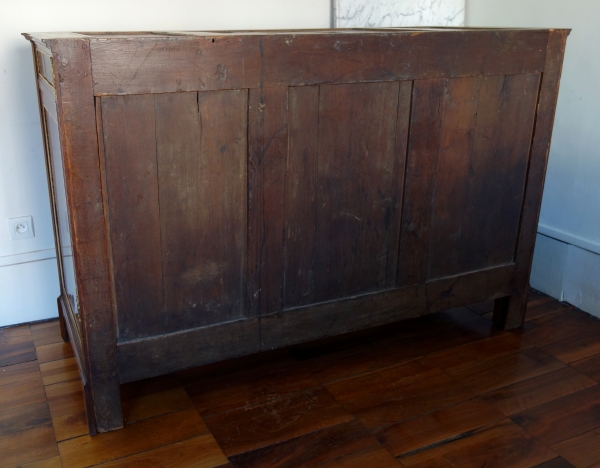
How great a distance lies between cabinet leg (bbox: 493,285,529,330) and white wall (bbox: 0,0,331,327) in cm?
138

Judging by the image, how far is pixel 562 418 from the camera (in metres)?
1.95

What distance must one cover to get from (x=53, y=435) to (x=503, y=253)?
1641 millimetres

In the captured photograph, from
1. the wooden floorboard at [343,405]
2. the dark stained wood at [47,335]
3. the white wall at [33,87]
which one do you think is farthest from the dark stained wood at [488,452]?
the white wall at [33,87]

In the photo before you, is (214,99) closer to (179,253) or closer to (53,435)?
(179,253)

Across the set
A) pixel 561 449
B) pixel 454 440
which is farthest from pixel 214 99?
pixel 561 449

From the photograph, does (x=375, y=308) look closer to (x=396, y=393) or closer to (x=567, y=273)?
(x=396, y=393)

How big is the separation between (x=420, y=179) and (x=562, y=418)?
0.86 meters

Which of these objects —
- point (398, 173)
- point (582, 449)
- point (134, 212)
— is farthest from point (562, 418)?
point (134, 212)

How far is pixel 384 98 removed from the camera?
1.94 m

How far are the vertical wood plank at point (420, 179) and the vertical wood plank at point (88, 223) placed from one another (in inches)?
37.9

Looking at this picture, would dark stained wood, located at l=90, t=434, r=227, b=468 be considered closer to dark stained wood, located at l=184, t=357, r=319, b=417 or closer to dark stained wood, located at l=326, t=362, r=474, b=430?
dark stained wood, located at l=184, t=357, r=319, b=417

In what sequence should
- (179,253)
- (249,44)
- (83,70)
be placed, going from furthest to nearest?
(179,253), (249,44), (83,70)

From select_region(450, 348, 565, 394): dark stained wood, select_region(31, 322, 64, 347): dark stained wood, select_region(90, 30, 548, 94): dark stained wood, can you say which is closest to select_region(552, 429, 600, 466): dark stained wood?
select_region(450, 348, 565, 394): dark stained wood

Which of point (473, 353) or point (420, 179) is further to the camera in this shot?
point (473, 353)
